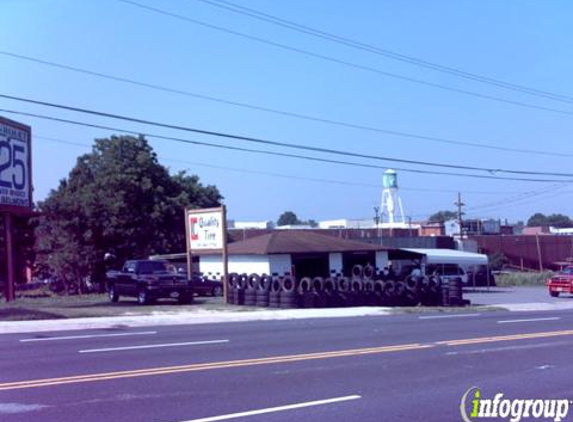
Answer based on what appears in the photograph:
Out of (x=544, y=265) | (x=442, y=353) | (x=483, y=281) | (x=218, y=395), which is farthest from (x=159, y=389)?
(x=544, y=265)

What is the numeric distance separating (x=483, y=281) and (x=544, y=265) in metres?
26.2

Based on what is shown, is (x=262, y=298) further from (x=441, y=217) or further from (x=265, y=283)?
(x=441, y=217)

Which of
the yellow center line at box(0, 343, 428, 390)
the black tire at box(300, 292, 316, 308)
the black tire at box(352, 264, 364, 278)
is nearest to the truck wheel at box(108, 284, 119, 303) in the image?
the black tire at box(300, 292, 316, 308)

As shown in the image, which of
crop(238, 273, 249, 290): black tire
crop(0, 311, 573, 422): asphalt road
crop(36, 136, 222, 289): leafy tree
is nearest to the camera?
crop(0, 311, 573, 422): asphalt road

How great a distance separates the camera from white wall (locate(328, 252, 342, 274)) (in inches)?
1551

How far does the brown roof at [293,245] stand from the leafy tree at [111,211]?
10.4 metres

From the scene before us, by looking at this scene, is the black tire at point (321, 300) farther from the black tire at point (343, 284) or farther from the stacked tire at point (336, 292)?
the black tire at point (343, 284)

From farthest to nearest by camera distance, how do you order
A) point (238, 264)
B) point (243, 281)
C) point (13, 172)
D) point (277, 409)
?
point (238, 264) → point (243, 281) → point (13, 172) → point (277, 409)

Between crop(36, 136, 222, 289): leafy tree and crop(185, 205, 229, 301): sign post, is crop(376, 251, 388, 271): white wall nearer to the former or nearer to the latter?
crop(185, 205, 229, 301): sign post

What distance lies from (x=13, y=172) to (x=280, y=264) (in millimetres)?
14818

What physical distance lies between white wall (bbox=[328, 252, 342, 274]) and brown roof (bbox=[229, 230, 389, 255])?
0.47 metres

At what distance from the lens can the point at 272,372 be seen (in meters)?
11.5

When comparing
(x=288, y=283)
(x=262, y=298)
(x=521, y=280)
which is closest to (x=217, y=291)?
(x=262, y=298)

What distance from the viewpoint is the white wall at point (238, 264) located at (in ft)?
122
